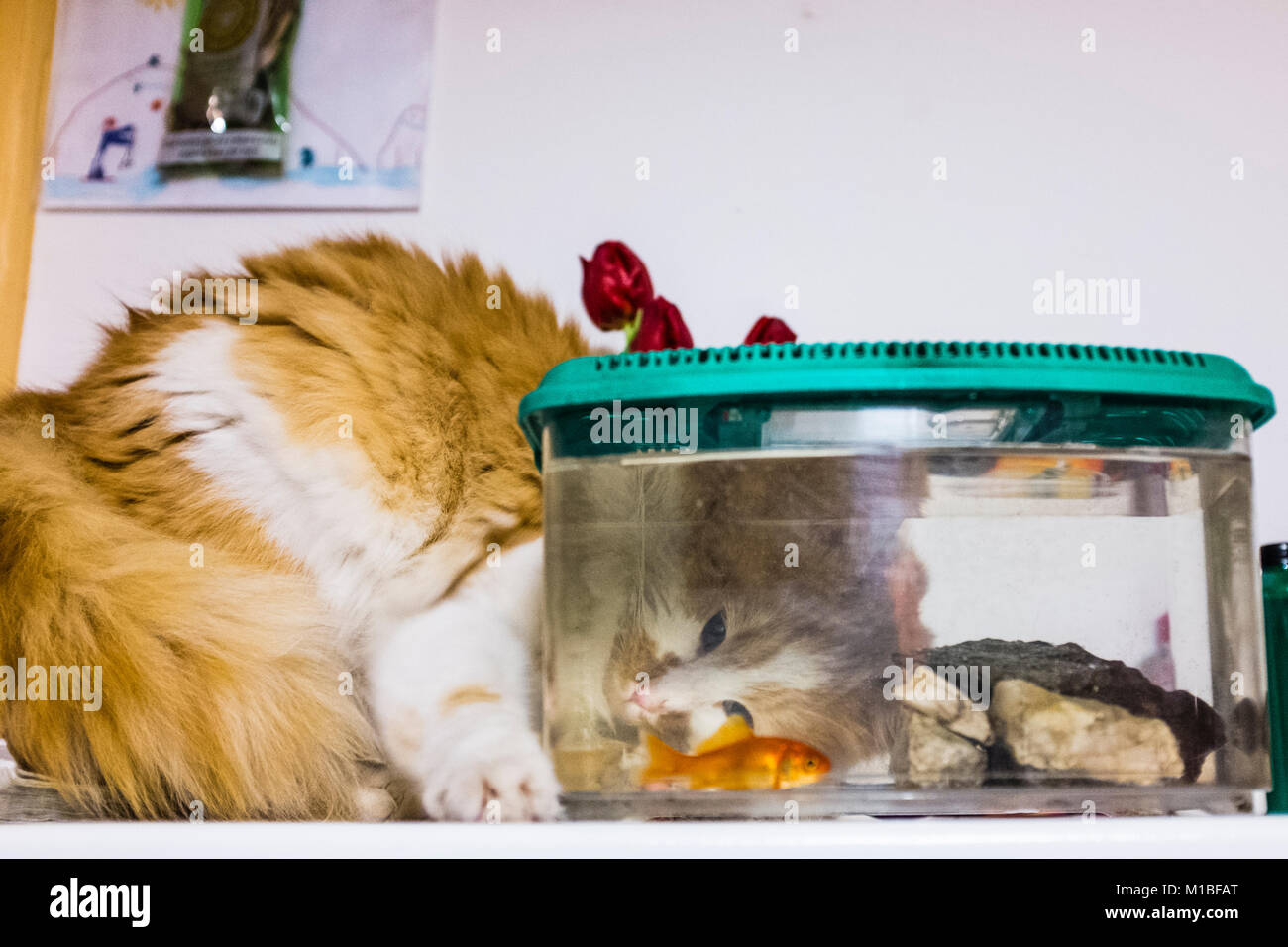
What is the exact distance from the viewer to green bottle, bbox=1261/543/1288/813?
732 millimetres

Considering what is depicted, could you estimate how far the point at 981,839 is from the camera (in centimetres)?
43

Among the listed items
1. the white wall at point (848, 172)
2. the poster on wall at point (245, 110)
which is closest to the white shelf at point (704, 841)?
the white wall at point (848, 172)

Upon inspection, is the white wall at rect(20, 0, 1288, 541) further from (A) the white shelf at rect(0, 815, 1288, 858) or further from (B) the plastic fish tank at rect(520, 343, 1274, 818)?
(A) the white shelf at rect(0, 815, 1288, 858)

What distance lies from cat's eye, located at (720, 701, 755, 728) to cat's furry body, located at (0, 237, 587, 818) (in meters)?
0.13

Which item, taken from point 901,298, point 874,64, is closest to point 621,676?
point 901,298

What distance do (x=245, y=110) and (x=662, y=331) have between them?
67 cm

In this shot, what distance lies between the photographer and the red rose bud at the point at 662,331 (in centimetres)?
78

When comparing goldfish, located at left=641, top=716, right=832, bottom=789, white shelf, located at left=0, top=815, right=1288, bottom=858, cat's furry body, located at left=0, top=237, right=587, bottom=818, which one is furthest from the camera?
cat's furry body, located at left=0, top=237, right=587, bottom=818

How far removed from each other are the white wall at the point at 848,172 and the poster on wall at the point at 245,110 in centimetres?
3

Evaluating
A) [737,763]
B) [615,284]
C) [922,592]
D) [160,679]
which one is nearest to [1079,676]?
[922,592]

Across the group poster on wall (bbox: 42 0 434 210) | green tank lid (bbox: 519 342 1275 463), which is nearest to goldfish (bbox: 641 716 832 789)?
green tank lid (bbox: 519 342 1275 463)

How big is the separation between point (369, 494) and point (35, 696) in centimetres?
31

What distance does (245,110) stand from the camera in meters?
1.15

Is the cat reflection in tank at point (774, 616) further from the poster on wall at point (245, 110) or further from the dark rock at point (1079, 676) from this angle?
the poster on wall at point (245, 110)
